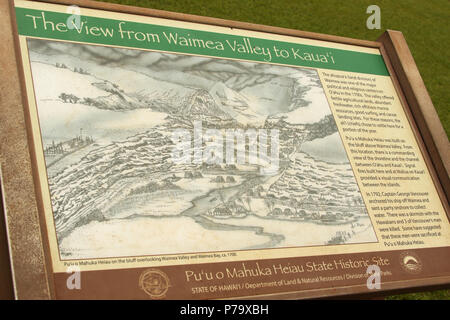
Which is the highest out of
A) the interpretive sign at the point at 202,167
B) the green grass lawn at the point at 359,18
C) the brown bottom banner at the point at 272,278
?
the green grass lawn at the point at 359,18

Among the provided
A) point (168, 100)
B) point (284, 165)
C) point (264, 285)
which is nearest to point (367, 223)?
point (284, 165)

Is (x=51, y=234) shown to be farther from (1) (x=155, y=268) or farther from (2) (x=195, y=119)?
(2) (x=195, y=119)

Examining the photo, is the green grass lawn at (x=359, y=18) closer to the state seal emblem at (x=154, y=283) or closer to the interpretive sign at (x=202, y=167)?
the interpretive sign at (x=202, y=167)

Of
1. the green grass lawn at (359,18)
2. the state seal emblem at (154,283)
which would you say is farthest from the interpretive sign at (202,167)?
the green grass lawn at (359,18)

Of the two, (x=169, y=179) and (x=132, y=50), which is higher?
(x=132, y=50)

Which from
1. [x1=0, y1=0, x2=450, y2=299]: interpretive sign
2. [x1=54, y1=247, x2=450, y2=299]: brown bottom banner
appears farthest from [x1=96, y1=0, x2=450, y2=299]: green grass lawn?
[x1=54, y1=247, x2=450, y2=299]: brown bottom banner

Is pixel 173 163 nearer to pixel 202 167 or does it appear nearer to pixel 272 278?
pixel 202 167

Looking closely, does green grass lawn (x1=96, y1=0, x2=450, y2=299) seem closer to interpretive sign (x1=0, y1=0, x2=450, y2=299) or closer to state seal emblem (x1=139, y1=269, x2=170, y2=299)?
interpretive sign (x1=0, y1=0, x2=450, y2=299)
